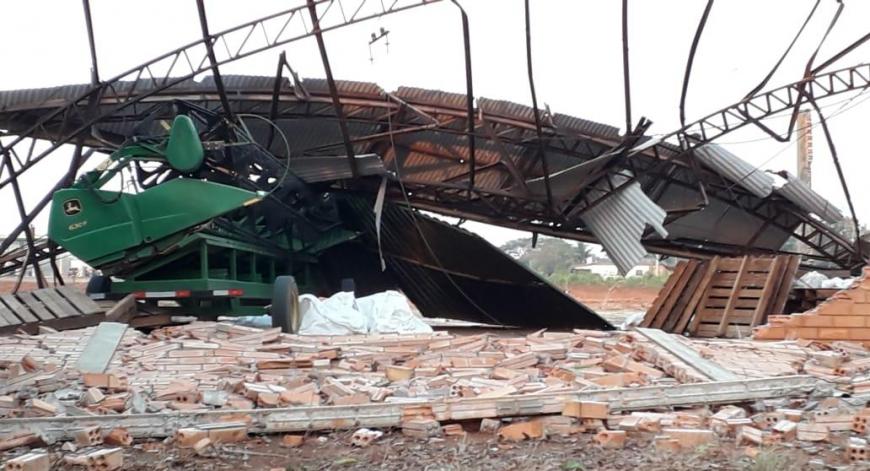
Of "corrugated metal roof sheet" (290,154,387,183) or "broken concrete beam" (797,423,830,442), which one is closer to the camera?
"broken concrete beam" (797,423,830,442)

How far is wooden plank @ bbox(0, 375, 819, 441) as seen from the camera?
6.09 meters

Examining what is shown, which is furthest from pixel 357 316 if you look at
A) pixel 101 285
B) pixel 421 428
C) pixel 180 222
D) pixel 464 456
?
pixel 464 456

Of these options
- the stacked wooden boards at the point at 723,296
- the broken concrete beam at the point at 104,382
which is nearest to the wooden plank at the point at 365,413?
the broken concrete beam at the point at 104,382

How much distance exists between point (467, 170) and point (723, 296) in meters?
5.37

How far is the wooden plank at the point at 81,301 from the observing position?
36.8 feet

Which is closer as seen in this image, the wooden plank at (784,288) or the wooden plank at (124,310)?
the wooden plank at (124,310)

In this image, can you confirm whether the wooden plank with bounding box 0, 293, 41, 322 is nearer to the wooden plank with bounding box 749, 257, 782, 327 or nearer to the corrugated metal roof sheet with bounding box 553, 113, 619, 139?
the corrugated metal roof sheet with bounding box 553, 113, 619, 139

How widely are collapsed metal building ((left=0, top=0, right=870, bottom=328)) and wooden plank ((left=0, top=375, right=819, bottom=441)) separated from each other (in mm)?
7415

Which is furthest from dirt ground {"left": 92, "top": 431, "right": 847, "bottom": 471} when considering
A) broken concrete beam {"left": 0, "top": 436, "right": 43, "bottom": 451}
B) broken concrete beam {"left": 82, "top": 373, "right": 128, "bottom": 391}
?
broken concrete beam {"left": 82, "top": 373, "right": 128, "bottom": 391}

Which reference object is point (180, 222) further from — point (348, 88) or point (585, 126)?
point (585, 126)

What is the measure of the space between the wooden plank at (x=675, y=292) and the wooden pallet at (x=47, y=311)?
988 centimetres

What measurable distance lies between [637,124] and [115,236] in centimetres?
872

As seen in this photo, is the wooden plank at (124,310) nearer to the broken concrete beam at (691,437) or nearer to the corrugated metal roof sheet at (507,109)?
the corrugated metal roof sheet at (507,109)

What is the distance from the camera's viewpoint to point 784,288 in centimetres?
1535
